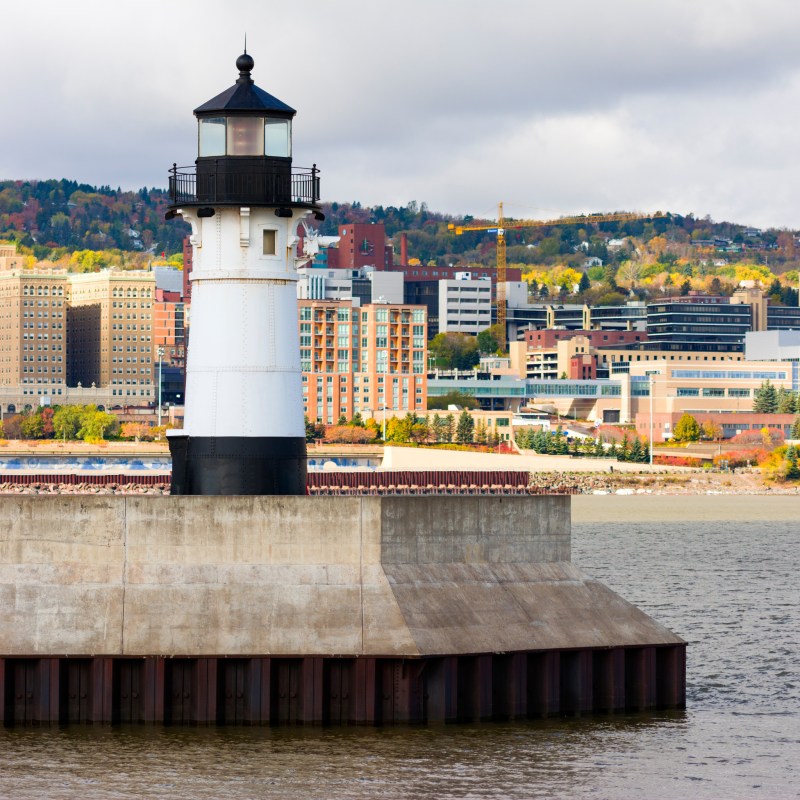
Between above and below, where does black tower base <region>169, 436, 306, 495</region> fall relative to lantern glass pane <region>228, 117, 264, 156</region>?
below

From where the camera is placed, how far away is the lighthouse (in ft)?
127

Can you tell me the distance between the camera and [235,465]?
1531 inches

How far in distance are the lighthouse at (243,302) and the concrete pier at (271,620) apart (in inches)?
107

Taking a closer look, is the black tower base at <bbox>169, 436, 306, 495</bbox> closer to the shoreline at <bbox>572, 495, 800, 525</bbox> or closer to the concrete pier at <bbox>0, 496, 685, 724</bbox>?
the concrete pier at <bbox>0, 496, 685, 724</bbox>

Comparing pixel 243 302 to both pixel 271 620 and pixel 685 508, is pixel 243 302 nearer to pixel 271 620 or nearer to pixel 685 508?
pixel 271 620

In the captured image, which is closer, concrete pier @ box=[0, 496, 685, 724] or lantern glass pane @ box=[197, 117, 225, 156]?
concrete pier @ box=[0, 496, 685, 724]

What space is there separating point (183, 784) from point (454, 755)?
15.4 ft

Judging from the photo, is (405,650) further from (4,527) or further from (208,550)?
(4,527)

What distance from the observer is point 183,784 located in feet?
108

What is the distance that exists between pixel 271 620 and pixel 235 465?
4.20 metres

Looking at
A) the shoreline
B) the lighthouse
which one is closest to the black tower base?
the lighthouse

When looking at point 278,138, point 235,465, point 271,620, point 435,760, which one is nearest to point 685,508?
point 278,138

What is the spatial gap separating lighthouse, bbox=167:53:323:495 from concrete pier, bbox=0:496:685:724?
8.91 feet

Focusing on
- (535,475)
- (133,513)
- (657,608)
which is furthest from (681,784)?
(535,475)
